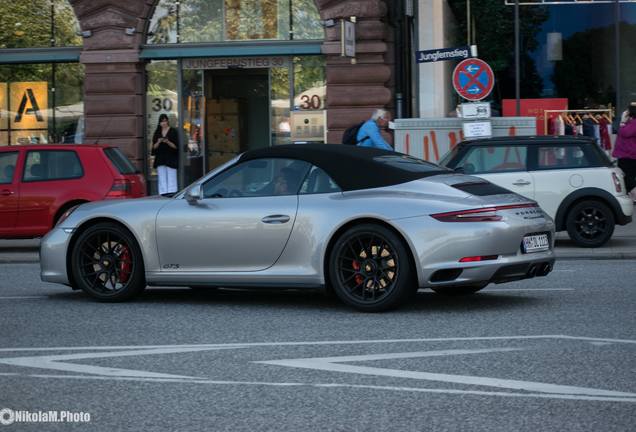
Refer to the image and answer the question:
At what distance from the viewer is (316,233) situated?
1001 cm

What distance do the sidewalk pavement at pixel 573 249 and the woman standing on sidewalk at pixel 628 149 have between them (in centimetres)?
84

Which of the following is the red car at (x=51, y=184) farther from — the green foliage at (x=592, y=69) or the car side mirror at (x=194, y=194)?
the green foliage at (x=592, y=69)

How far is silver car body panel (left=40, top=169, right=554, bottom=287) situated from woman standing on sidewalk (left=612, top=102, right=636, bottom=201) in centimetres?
1125

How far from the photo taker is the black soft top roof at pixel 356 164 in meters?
10.3

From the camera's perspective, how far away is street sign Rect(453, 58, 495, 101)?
20.7 meters

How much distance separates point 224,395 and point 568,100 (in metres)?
19.0

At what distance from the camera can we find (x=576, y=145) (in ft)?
56.2

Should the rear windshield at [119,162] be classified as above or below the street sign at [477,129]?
below

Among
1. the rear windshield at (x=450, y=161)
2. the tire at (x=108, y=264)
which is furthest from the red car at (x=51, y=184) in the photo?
the tire at (x=108, y=264)

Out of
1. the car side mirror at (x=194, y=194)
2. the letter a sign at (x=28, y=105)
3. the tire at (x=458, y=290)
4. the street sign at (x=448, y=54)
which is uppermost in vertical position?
the street sign at (x=448, y=54)

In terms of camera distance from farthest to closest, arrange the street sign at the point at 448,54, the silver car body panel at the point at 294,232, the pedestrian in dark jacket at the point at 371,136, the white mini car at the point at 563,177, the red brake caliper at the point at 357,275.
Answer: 1. the street sign at the point at 448,54
2. the pedestrian in dark jacket at the point at 371,136
3. the white mini car at the point at 563,177
4. the red brake caliper at the point at 357,275
5. the silver car body panel at the point at 294,232

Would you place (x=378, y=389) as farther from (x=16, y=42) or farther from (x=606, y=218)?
(x=16, y=42)

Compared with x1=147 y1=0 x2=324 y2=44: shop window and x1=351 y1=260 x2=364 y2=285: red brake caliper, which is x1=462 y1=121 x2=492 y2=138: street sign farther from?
x1=351 y1=260 x2=364 y2=285: red brake caliper

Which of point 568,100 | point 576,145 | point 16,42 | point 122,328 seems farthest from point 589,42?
point 122,328
